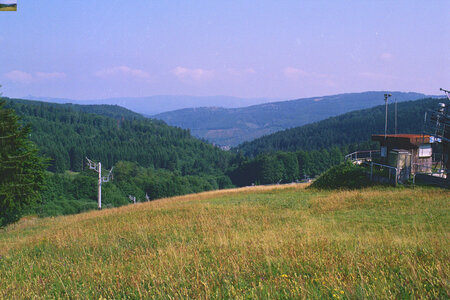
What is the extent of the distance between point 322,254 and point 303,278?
112 cm

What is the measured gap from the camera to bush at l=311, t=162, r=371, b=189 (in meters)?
25.1

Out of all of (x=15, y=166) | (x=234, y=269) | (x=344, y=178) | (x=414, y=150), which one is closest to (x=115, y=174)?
(x=15, y=166)

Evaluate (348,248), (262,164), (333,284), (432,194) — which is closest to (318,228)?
(348,248)

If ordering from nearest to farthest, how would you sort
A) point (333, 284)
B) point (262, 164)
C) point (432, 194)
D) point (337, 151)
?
point (333, 284) → point (432, 194) → point (262, 164) → point (337, 151)

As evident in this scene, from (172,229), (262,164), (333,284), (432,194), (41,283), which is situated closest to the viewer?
(333,284)

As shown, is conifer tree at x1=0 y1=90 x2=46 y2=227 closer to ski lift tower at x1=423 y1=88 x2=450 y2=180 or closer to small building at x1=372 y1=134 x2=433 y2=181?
small building at x1=372 y1=134 x2=433 y2=181

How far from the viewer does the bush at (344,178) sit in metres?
25.1

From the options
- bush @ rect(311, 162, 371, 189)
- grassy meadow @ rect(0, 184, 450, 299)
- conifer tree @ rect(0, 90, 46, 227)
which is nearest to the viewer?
grassy meadow @ rect(0, 184, 450, 299)

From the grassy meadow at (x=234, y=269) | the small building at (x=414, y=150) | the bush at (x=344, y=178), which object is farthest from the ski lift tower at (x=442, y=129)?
the grassy meadow at (x=234, y=269)

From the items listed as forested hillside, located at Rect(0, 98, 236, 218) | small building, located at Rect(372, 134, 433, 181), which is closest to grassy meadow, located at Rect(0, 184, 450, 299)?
small building, located at Rect(372, 134, 433, 181)

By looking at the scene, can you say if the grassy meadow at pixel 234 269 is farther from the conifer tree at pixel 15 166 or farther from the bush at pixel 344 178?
the conifer tree at pixel 15 166

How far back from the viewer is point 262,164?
131 meters

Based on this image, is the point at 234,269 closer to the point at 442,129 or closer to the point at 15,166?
the point at 15,166

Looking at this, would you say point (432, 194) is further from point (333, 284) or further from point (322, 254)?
point (333, 284)
